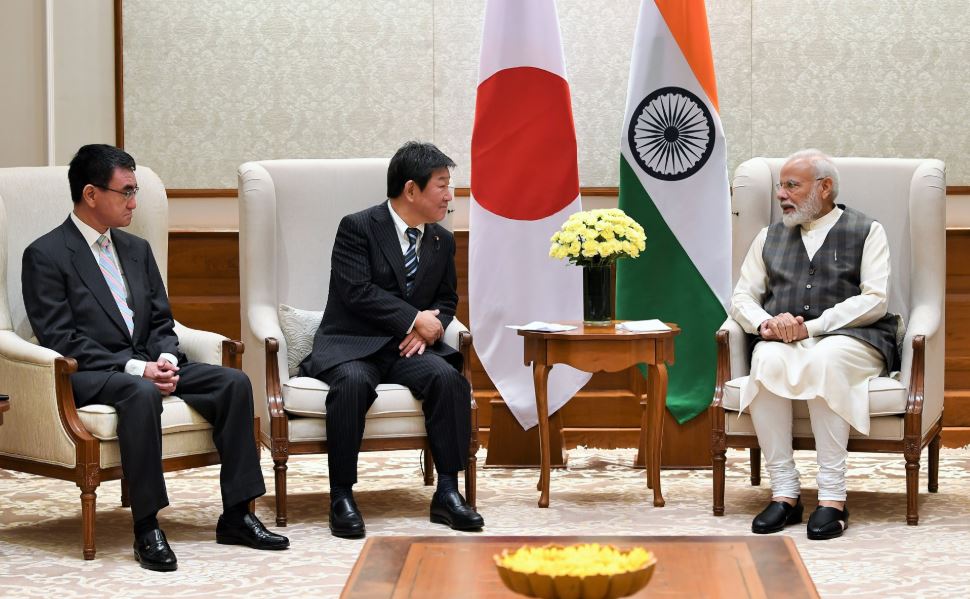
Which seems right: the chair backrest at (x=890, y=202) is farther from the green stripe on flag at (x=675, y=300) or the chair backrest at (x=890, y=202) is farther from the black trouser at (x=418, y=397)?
the black trouser at (x=418, y=397)

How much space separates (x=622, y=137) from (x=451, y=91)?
1.00 metres

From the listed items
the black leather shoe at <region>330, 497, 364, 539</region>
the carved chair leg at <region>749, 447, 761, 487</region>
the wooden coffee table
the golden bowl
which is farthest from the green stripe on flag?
the golden bowl

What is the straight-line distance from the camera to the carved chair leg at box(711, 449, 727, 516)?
14.4 feet

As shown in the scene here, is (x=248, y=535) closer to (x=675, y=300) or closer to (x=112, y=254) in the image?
(x=112, y=254)

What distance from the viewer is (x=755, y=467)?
4926mm

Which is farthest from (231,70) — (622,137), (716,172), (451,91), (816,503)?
(816,503)

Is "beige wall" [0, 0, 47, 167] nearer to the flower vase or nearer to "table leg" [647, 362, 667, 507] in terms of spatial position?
the flower vase

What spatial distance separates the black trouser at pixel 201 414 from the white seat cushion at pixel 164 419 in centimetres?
3

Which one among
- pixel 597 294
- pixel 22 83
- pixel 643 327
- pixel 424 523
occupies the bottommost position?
pixel 424 523

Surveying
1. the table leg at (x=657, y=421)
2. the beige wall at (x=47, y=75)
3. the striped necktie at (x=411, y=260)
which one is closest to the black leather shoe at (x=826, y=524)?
the table leg at (x=657, y=421)

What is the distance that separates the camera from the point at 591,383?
594 cm

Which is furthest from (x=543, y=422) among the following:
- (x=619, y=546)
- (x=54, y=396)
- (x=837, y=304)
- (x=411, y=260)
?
(x=619, y=546)

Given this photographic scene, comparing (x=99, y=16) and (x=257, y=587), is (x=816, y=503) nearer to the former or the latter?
(x=257, y=587)

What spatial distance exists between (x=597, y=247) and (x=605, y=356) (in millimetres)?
425
